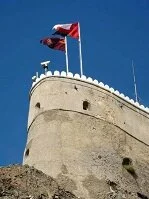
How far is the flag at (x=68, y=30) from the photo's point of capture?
2620 cm

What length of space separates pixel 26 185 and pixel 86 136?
7.72 m

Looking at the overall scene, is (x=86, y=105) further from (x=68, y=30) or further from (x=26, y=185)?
(x=26, y=185)

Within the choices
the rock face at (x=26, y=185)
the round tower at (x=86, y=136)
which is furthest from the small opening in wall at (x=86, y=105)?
the rock face at (x=26, y=185)

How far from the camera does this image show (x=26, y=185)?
14773 mm

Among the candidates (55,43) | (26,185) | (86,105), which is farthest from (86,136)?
(26,185)

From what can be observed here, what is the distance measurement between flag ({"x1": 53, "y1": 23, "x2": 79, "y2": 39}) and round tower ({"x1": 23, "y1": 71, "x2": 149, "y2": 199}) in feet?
9.99

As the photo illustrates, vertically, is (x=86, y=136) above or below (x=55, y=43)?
below

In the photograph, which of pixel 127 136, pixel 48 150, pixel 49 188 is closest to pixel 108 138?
pixel 127 136

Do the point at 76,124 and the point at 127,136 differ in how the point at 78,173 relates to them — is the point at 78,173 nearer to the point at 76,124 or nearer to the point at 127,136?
the point at 76,124

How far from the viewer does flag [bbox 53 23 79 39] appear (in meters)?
26.2

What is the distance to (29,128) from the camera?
23.6m

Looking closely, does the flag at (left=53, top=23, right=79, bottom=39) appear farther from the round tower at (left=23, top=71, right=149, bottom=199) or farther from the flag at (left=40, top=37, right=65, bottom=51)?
the round tower at (left=23, top=71, right=149, bottom=199)

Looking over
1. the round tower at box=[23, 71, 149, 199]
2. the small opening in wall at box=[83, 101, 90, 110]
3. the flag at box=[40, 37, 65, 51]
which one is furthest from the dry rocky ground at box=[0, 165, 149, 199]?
the flag at box=[40, 37, 65, 51]

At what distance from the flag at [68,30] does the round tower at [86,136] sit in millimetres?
3045
